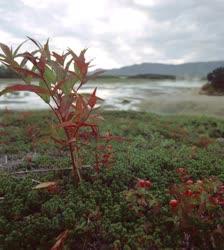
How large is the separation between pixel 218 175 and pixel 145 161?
994 mm

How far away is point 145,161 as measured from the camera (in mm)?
6336

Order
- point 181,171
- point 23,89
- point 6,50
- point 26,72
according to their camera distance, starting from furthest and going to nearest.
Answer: point 181,171, point 6,50, point 26,72, point 23,89

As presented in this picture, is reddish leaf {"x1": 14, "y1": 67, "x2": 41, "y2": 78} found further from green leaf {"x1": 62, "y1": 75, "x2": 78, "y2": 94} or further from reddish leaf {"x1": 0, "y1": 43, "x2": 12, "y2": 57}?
green leaf {"x1": 62, "y1": 75, "x2": 78, "y2": 94}

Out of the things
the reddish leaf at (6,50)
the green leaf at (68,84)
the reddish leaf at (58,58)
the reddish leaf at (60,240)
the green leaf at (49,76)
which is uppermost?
the reddish leaf at (6,50)

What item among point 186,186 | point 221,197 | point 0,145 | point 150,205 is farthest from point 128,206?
point 0,145

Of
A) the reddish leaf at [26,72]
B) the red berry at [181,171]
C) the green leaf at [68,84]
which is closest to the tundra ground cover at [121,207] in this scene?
the red berry at [181,171]

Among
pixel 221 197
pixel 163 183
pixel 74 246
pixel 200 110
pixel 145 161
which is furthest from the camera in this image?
pixel 200 110

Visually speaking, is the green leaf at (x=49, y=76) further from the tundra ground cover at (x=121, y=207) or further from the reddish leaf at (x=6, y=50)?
the tundra ground cover at (x=121, y=207)

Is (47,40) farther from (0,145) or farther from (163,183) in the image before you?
(0,145)

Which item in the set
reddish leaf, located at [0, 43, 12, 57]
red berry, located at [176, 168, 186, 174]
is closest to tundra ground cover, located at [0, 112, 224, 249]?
red berry, located at [176, 168, 186, 174]

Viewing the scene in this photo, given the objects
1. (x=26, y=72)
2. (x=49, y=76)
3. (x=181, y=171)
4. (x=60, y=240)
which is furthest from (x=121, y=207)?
(x=26, y=72)

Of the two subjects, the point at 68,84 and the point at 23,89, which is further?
the point at 68,84

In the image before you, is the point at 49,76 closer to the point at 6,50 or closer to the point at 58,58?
the point at 58,58

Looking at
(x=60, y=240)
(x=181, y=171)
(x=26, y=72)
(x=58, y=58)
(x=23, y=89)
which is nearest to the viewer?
(x=60, y=240)
